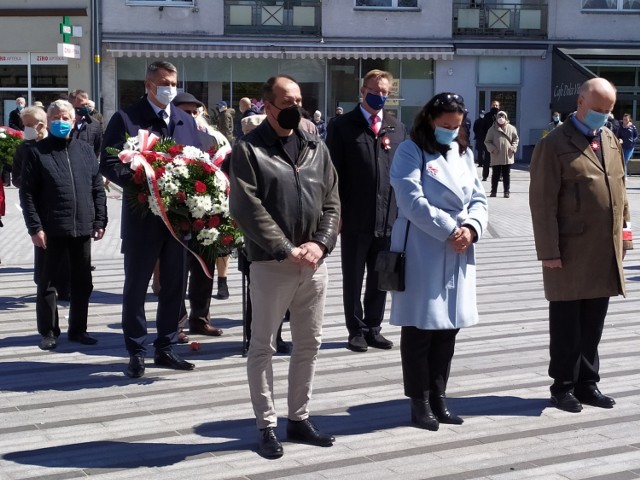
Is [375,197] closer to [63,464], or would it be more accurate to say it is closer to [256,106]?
[63,464]

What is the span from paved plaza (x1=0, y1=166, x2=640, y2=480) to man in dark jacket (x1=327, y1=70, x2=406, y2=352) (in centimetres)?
46

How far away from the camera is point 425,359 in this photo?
20.6 feet

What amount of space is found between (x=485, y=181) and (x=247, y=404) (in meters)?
20.8

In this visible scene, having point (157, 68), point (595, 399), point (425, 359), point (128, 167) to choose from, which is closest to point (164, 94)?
point (157, 68)

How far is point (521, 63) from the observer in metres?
36.1

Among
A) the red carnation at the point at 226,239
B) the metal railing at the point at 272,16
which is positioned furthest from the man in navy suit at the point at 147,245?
the metal railing at the point at 272,16

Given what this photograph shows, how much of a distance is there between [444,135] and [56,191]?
11.4 ft

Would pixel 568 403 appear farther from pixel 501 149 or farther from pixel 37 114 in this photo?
pixel 501 149

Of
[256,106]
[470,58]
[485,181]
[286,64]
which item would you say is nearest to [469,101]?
[470,58]

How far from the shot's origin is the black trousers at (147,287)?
7.43 m

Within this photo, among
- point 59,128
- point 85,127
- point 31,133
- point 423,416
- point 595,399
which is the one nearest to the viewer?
point 423,416

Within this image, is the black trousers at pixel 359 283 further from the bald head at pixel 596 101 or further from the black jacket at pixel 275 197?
the black jacket at pixel 275 197

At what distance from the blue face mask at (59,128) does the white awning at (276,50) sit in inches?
1034

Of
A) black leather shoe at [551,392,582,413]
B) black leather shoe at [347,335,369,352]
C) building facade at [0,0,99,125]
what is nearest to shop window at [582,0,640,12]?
building facade at [0,0,99,125]
